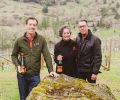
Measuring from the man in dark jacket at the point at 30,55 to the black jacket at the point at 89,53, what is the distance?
86cm

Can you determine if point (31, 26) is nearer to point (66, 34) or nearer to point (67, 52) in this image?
point (66, 34)

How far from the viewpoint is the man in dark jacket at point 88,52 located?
9.16m

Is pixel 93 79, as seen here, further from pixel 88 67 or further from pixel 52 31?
pixel 52 31

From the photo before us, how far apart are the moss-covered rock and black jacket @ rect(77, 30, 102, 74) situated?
73 cm

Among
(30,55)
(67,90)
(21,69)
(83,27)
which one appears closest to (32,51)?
(30,55)

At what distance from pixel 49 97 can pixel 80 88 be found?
28.3 inches

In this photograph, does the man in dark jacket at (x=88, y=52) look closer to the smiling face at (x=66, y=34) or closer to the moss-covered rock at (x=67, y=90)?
the smiling face at (x=66, y=34)

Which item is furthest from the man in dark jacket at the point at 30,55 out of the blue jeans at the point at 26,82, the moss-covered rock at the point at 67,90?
the moss-covered rock at the point at 67,90

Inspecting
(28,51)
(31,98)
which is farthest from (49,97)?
(28,51)

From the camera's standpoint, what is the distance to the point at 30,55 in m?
8.54

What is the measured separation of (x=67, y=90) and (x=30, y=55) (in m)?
1.07

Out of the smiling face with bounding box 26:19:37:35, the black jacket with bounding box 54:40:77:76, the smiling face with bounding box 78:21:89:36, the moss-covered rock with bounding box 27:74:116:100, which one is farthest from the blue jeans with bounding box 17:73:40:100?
the smiling face with bounding box 78:21:89:36

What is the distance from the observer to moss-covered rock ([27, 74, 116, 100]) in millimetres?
7742

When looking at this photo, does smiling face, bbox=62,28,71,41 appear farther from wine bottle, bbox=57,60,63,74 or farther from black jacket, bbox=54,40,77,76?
wine bottle, bbox=57,60,63,74
